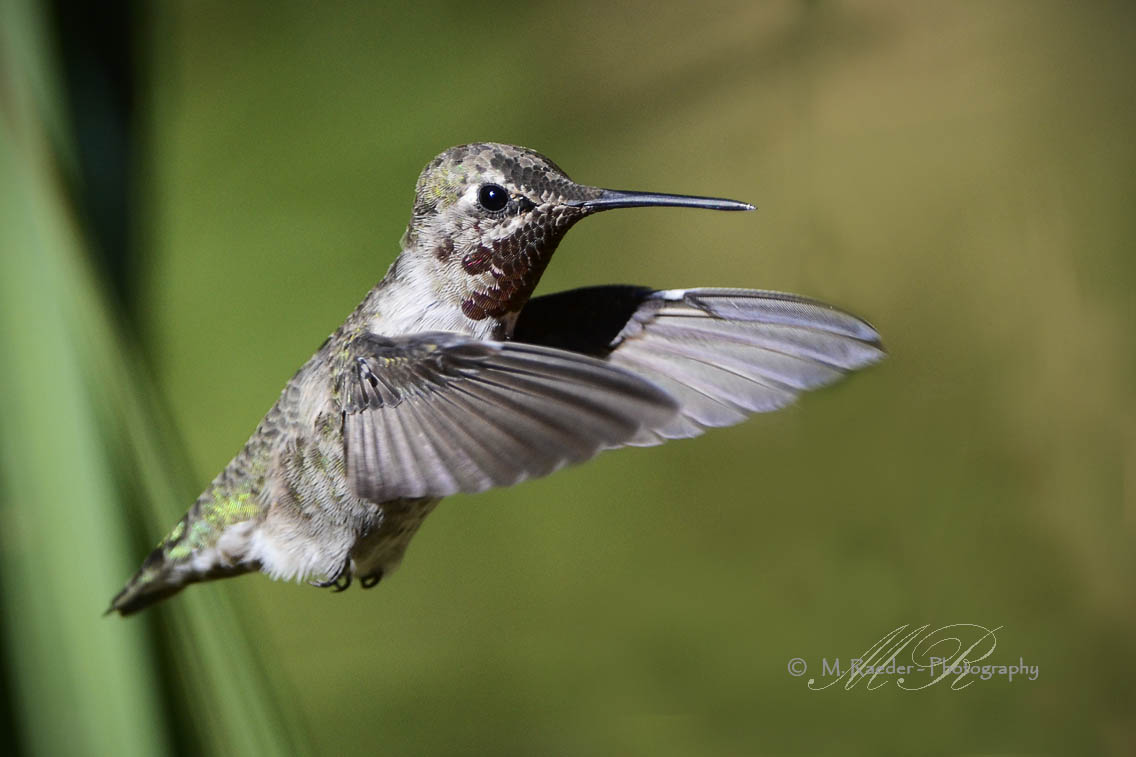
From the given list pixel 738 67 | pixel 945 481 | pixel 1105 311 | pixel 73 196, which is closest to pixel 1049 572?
pixel 945 481

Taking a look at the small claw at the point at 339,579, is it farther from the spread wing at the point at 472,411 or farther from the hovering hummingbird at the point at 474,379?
the spread wing at the point at 472,411

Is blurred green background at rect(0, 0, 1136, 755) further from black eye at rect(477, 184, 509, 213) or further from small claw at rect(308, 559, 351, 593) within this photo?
black eye at rect(477, 184, 509, 213)

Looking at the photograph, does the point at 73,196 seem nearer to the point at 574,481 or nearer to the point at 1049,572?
the point at 574,481

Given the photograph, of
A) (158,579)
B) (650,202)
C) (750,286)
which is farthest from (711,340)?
(750,286)

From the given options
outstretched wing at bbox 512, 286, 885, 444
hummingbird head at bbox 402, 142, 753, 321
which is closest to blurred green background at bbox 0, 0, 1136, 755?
outstretched wing at bbox 512, 286, 885, 444

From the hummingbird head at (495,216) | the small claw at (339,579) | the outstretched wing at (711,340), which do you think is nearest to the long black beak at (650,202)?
the hummingbird head at (495,216)
